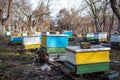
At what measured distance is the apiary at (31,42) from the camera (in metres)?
12.1

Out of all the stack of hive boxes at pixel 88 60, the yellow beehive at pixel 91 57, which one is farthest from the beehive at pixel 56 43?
the yellow beehive at pixel 91 57

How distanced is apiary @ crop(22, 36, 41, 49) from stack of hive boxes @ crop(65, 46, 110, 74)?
22.2ft

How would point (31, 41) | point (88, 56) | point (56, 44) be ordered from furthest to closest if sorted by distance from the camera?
point (31, 41) < point (56, 44) < point (88, 56)

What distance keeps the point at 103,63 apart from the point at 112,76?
0.42 meters

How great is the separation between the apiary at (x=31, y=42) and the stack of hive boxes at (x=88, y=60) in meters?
6.77

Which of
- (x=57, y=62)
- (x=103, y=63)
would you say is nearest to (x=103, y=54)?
(x=103, y=63)

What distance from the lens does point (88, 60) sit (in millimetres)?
5328

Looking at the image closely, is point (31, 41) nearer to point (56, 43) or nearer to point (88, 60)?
point (56, 43)

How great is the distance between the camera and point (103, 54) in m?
5.46

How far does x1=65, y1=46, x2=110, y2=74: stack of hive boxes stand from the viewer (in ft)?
17.1

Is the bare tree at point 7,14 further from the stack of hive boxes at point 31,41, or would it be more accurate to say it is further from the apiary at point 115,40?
the apiary at point 115,40

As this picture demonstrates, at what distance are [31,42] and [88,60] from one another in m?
7.37

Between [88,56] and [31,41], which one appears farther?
[31,41]

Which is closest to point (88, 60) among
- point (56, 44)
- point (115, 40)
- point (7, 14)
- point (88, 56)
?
point (88, 56)
